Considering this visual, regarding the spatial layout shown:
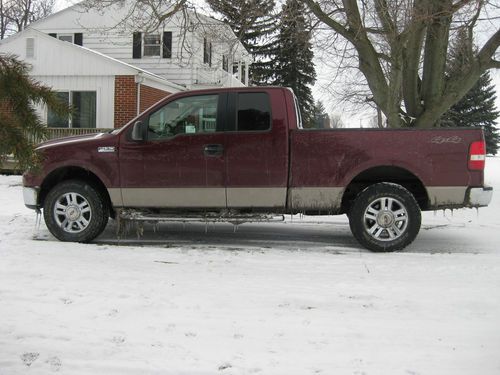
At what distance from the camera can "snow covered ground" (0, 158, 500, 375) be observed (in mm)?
3188

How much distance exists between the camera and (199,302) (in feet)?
13.7

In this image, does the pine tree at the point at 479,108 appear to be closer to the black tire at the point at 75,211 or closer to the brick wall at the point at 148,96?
the brick wall at the point at 148,96

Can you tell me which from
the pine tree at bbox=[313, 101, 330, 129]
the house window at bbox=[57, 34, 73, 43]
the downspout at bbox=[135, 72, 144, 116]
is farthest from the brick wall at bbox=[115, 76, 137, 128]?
the pine tree at bbox=[313, 101, 330, 129]

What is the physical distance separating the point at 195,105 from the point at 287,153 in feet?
4.39

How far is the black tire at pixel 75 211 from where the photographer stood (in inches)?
255

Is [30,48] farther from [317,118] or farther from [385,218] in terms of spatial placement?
[317,118]

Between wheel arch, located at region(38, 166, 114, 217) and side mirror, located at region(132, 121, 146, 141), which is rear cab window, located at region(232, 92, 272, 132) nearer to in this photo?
side mirror, located at region(132, 121, 146, 141)

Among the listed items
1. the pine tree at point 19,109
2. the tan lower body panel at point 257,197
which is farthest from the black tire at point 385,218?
the pine tree at point 19,109

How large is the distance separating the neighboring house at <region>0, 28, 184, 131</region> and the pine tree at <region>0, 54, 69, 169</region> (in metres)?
13.3

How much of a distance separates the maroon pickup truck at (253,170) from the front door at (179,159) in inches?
0.5

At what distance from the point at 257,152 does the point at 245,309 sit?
102 inches

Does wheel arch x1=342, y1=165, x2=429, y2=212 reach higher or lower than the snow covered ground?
higher

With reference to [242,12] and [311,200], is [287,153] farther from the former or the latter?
[242,12]

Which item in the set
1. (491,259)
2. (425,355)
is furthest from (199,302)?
(491,259)
